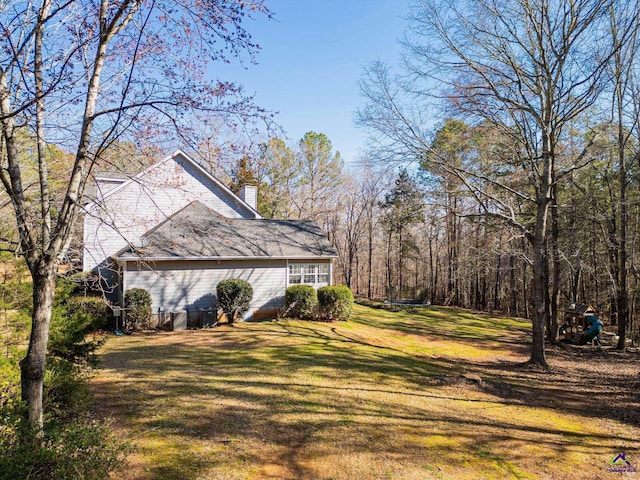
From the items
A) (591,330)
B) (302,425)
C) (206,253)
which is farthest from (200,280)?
(591,330)

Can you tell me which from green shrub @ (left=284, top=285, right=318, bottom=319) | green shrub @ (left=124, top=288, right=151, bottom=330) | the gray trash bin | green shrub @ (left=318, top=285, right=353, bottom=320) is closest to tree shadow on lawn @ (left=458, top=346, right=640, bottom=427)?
green shrub @ (left=318, top=285, right=353, bottom=320)

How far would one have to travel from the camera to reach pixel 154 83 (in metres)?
3.89

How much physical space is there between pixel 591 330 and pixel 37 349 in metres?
17.5

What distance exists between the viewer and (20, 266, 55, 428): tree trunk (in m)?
3.72

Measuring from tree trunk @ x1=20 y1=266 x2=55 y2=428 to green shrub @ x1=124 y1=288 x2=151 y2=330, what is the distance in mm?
9320

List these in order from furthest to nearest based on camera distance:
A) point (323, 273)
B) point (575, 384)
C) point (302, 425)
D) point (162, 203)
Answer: point (323, 273)
point (162, 203)
point (575, 384)
point (302, 425)

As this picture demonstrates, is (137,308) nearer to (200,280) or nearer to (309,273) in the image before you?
(200,280)

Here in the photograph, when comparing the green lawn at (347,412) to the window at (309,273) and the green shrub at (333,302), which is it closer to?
the green shrub at (333,302)

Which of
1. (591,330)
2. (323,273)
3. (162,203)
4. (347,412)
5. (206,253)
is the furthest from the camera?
(323,273)

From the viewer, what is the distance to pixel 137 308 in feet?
41.6

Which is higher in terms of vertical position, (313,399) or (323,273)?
(323,273)

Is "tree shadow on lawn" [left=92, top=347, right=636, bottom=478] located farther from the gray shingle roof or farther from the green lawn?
the gray shingle roof

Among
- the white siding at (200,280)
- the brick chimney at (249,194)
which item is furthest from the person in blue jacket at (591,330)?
the brick chimney at (249,194)

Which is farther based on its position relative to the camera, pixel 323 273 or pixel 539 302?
pixel 323 273
